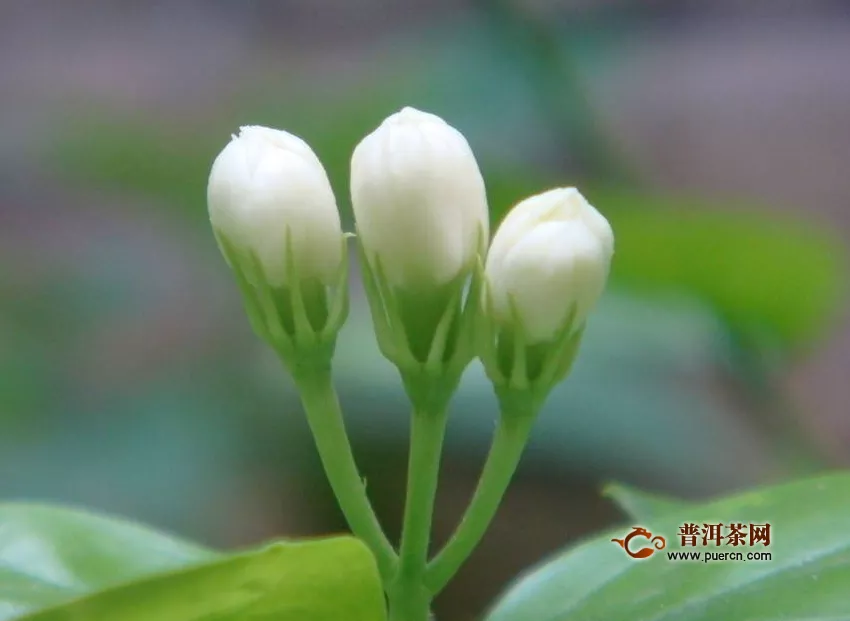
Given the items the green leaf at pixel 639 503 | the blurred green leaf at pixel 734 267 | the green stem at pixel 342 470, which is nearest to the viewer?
the green stem at pixel 342 470

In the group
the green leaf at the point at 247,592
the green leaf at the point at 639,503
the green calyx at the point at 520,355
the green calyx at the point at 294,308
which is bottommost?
the green leaf at the point at 639,503

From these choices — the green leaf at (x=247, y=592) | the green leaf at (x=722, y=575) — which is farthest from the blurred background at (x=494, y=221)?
the green leaf at (x=247, y=592)

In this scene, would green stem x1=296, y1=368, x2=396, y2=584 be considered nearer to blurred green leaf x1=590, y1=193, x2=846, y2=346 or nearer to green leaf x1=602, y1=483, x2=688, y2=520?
green leaf x1=602, y1=483, x2=688, y2=520

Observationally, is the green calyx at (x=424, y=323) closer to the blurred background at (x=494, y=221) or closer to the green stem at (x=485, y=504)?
the green stem at (x=485, y=504)

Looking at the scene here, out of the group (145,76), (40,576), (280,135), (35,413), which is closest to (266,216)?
(280,135)

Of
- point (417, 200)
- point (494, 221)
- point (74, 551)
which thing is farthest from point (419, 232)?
point (494, 221)

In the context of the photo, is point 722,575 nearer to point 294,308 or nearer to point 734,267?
point 294,308

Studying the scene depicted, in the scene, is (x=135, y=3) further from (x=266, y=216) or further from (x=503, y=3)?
(x=266, y=216)
